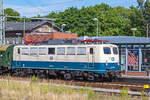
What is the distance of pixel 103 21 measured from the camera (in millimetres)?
67688

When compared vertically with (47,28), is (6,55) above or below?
below

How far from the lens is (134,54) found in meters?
30.2

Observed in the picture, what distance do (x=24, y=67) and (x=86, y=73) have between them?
6.48 meters

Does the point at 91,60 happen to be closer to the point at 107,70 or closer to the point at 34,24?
the point at 107,70

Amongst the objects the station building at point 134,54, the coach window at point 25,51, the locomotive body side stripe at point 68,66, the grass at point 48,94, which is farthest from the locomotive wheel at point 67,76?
the station building at point 134,54

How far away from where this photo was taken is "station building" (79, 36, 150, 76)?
Result: 1156 inches

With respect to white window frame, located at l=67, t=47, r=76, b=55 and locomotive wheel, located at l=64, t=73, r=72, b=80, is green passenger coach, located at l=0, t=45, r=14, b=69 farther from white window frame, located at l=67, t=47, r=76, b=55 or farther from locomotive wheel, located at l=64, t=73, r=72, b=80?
white window frame, located at l=67, t=47, r=76, b=55

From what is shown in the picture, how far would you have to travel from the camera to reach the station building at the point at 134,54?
29.4 meters

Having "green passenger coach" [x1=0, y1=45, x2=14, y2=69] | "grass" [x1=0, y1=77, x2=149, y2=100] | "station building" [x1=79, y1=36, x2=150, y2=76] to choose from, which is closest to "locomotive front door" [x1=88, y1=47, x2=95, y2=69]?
"grass" [x1=0, y1=77, x2=149, y2=100]

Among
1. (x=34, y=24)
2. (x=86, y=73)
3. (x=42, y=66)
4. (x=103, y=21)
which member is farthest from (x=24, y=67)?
(x=103, y=21)

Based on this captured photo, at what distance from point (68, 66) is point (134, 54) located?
9642mm

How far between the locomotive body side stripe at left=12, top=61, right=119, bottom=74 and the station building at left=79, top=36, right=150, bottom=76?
285 inches

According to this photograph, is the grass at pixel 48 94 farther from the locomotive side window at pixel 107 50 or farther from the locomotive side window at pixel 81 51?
the locomotive side window at pixel 107 50

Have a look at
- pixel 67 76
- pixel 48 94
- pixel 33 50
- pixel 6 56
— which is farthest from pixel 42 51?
pixel 48 94
